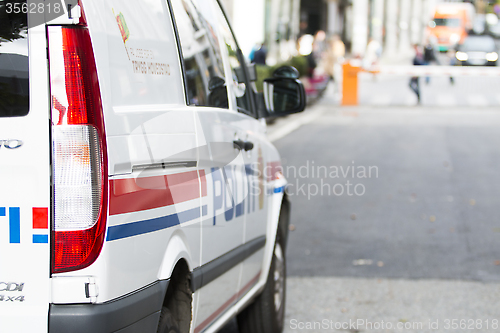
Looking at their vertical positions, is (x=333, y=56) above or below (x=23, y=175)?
below

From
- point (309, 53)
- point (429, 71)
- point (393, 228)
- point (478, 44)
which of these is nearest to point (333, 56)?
point (309, 53)

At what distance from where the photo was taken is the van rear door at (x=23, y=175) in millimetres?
2258

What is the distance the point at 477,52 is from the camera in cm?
3666

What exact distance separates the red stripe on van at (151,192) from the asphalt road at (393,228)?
2.15 metres

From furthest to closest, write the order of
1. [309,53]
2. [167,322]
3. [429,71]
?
[309,53], [429,71], [167,322]

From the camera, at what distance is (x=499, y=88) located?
26516mm

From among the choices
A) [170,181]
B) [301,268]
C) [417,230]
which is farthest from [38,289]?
[417,230]

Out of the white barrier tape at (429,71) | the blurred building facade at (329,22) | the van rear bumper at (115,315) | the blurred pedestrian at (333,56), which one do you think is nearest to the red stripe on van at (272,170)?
the van rear bumper at (115,315)

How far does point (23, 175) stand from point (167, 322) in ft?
2.77

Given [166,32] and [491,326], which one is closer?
[166,32]

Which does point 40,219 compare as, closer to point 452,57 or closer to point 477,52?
point 477,52

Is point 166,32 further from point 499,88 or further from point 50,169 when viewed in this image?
point 499,88

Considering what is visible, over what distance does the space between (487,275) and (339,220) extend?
2.32m

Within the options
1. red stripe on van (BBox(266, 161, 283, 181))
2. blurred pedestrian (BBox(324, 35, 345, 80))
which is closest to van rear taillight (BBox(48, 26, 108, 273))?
red stripe on van (BBox(266, 161, 283, 181))
